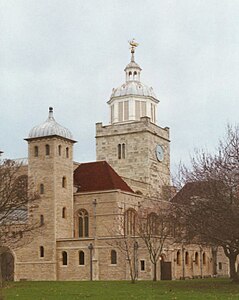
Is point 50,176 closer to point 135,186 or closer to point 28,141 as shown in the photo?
point 28,141

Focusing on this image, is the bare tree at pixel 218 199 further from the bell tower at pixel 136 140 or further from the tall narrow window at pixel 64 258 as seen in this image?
the bell tower at pixel 136 140

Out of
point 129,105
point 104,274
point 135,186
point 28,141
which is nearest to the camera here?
point 104,274

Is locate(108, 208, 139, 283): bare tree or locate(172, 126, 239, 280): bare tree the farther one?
locate(108, 208, 139, 283): bare tree

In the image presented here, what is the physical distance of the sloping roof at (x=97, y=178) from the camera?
6876cm

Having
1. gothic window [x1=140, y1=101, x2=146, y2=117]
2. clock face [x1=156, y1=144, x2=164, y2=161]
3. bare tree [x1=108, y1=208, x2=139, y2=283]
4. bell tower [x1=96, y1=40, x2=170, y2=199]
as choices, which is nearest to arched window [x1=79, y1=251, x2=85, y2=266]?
bare tree [x1=108, y1=208, x2=139, y2=283]

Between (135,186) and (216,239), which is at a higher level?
(135,186)

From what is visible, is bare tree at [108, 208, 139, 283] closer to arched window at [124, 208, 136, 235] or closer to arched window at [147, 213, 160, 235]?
arched window at [124, 208, 136, 235]

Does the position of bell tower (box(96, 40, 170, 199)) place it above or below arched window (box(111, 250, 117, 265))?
above

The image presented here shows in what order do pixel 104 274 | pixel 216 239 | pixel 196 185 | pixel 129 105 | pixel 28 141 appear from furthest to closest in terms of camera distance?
1. pixel 129 105
2. pixel 28 141
3. pixel 104 274
4. pixel 196 185
5. pixel 216 239

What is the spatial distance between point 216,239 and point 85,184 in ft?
107

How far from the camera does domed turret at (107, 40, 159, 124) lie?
84.8 m

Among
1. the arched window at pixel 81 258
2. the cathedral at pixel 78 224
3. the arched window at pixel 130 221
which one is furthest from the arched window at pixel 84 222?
the arched window at pixel 81 258

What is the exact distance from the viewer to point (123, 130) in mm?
83125

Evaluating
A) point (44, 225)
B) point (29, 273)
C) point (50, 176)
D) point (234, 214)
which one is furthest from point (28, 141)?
point (234, 214)
